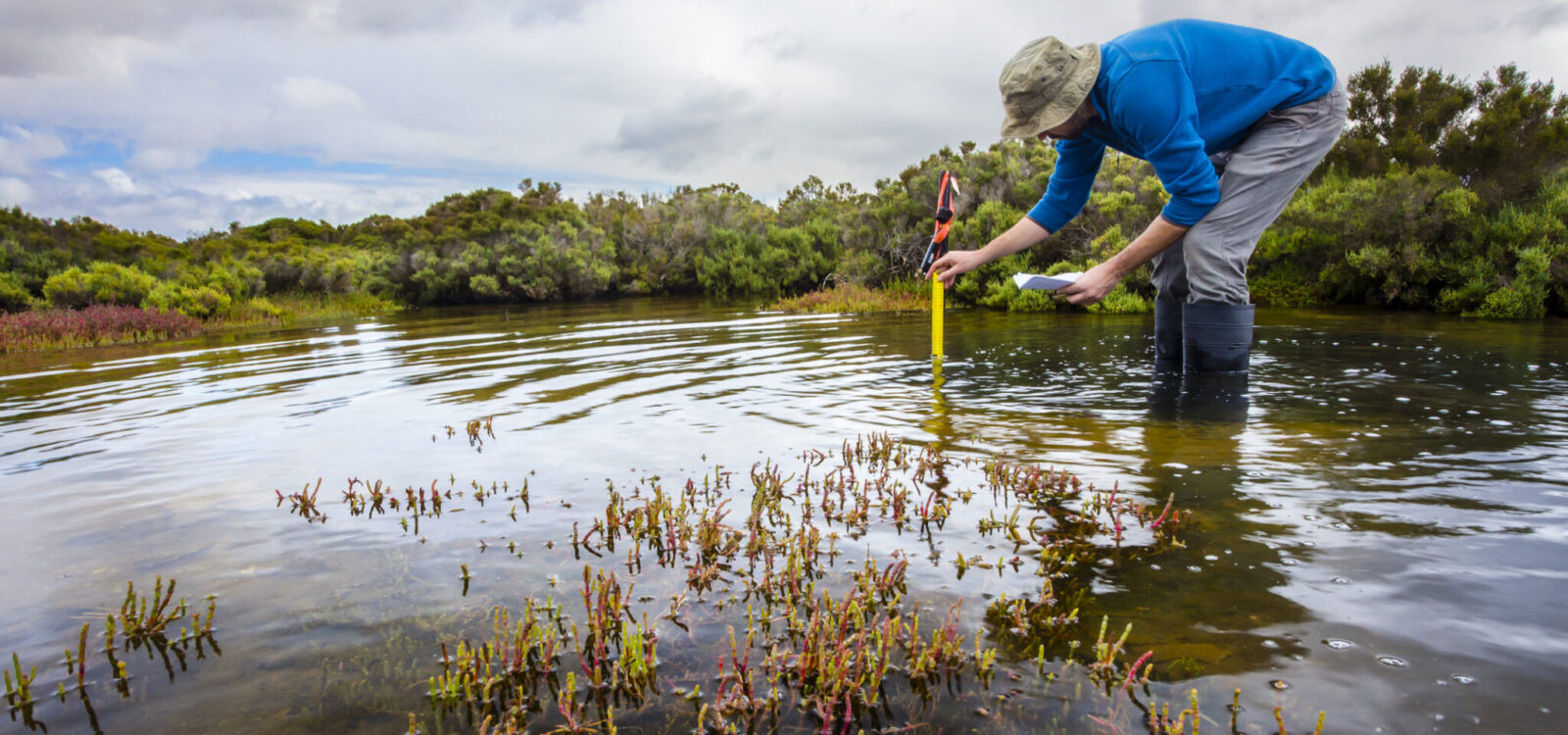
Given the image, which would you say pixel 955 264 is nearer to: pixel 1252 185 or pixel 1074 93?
pixel 1074 93

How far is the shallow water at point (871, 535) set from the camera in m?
2.44

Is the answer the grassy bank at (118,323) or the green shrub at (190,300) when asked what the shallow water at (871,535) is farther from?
the green shrub at (190,300)

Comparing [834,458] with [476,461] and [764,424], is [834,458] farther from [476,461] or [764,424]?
[476,461]

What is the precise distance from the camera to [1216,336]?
20.1ft

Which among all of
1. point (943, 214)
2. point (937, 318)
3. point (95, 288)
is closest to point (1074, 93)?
point (943, 214)

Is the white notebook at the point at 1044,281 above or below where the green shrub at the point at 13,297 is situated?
below

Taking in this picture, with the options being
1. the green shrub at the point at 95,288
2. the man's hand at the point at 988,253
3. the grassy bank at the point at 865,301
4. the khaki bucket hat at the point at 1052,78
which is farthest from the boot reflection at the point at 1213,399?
the green shrub at the point at 95,288

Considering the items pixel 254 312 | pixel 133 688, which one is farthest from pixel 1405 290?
pixel 254 312

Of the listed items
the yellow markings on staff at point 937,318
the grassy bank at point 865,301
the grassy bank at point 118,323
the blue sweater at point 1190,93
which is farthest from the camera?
the grassy bank at point 865,301

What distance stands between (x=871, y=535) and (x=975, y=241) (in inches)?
686

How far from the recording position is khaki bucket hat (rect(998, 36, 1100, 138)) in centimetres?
459

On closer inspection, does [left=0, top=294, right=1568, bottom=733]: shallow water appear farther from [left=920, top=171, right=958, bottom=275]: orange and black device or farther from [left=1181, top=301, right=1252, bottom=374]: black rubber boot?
[left=920, top=171, right=958, bottom=275]: orange and black device

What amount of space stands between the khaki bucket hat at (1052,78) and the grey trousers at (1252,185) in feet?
5.30

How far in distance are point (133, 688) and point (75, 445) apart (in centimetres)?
529
